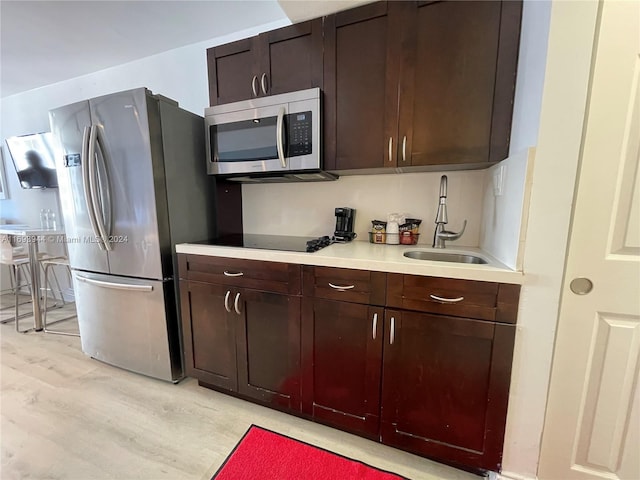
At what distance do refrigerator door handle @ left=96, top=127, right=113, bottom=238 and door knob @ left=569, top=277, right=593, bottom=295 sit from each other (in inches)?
93.3

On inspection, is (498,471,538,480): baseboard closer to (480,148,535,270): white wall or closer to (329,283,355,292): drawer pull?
(480,148,535,270): white wall

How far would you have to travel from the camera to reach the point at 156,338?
1.73 metres

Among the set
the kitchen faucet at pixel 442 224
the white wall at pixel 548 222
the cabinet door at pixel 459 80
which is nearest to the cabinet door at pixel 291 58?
the cabinet door at pixel 459 80

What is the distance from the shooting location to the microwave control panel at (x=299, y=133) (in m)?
1.45

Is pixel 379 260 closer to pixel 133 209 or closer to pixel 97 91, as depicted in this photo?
pixel 133 209

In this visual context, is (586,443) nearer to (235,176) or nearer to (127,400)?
(235,176)

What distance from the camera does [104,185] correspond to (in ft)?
5.43

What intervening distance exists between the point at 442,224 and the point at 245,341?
1.34 m

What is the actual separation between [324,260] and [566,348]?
0.99 metres

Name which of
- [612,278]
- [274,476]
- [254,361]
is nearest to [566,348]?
[612,278]

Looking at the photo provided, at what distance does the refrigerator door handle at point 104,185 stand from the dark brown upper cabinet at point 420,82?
1390mm

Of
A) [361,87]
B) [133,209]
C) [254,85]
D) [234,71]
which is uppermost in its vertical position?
[234,71]

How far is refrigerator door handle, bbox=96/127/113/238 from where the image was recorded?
163 centimetres

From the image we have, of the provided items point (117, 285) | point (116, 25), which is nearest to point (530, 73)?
point (117, 285)
